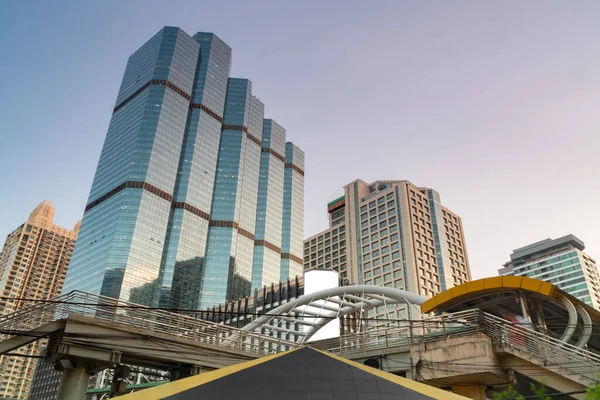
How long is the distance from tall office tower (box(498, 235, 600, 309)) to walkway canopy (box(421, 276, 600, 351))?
478ft

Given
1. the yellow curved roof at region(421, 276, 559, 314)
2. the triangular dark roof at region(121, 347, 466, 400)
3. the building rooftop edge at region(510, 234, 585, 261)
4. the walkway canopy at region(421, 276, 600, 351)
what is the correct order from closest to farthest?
the triangular dark roof at region(121, 347, 466, 400) < the yellow curved roof at region(421, 276, 559, 314) < the walkway canopy at region(421, 276, 600, 351) < the building rooftop edge at region(510, 234, 585, 261)

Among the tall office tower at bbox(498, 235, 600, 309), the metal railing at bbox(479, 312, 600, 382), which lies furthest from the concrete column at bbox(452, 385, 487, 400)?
the tall office tower at bbox(498, 235, 600, 309)

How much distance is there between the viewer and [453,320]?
26.5 meters

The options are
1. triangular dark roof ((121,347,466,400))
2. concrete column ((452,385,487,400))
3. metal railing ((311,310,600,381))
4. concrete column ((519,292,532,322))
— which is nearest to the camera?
triangular dark roof ((121,347,466,400))

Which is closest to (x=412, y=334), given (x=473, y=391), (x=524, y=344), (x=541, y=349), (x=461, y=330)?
(x=461, y=330)

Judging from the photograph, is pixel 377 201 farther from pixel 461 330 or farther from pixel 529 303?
pixel 461 330

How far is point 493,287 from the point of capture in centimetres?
2897

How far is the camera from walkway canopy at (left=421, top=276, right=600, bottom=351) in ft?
90.8

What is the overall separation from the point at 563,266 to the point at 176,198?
143m

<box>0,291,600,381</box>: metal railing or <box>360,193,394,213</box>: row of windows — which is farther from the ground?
<box>360,193,394,213</box>: row of windows

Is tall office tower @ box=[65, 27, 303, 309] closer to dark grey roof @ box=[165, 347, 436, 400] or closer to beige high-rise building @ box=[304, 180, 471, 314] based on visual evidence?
beige high-rise building @ box=[304, 180, 471, 314]

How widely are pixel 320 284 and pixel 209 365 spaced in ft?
265

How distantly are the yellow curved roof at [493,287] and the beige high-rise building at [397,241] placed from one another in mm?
83828

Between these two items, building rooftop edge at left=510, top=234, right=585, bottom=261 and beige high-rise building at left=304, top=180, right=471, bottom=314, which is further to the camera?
building rooftop edge at left=510, top=234, right=585, bottom=261
